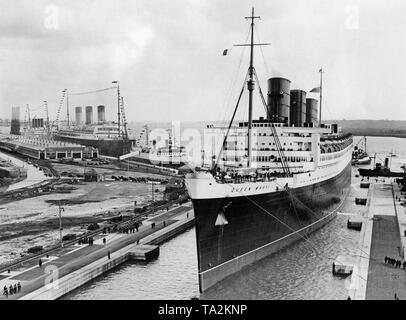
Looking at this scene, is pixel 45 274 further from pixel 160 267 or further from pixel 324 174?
pixel 324 174

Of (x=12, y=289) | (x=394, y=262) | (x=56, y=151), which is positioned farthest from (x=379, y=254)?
(x=56, y=151)

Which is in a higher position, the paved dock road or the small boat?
the paved dock road

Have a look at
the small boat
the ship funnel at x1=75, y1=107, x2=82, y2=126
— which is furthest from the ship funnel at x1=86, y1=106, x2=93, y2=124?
the small boat

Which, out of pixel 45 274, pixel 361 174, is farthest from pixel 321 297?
pixel 361 174

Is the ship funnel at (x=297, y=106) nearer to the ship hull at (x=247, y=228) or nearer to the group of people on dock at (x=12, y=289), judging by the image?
the ship hull at (x=247, y=228)

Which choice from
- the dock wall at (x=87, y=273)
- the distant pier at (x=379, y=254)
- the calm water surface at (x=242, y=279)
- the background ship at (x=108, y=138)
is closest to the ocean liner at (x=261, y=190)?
the calm water surface at (x=242, y=279)

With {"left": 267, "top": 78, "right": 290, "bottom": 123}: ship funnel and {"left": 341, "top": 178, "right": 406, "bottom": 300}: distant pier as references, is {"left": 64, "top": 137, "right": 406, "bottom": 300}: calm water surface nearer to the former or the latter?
{"left": 341, "top": 178, "right": 406, "bottom": 300}: distant pier
